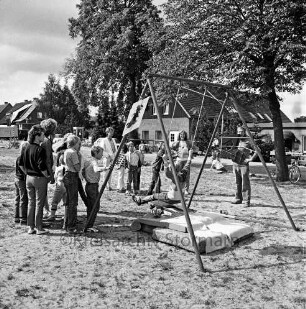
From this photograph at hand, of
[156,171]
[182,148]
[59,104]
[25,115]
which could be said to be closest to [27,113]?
[25,115]

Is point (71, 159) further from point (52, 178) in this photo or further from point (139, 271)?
point (139, 271)

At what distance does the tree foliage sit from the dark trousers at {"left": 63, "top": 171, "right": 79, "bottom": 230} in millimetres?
50918

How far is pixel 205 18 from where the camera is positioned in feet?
47.7

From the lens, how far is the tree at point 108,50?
30.0 m

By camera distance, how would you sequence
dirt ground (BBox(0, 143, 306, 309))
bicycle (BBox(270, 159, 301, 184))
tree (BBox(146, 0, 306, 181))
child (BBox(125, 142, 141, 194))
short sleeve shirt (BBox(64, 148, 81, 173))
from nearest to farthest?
dirt ground (BBox(0, 143, 306, 309)) < short sleeve shirt (BBox(64, 148, 81, 173)) < child (BBox(125, 142, 141, 194)) < tree (BBox(146, 0, 306, 181)) < bicycle (BBox(270, 159, 301, 184))

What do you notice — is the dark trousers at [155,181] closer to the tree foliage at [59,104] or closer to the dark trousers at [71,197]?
the dark trousers at [71,197]

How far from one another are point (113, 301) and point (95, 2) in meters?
32.5

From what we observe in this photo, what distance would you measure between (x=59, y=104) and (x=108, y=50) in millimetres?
29101

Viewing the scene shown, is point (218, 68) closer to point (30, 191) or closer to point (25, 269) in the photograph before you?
point (30, 191)

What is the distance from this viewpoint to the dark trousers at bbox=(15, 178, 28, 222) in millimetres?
A: 6727

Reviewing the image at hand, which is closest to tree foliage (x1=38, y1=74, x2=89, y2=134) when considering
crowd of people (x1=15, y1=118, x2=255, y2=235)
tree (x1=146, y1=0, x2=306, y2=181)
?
tree (x1=146, y1=0, x2=306, y2=181)

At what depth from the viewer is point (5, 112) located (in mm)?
97375

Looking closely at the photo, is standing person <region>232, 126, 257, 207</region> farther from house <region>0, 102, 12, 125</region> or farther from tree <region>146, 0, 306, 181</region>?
house <region>0, 102, 12, 125</region>

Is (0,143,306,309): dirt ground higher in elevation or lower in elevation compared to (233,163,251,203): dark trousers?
lower
